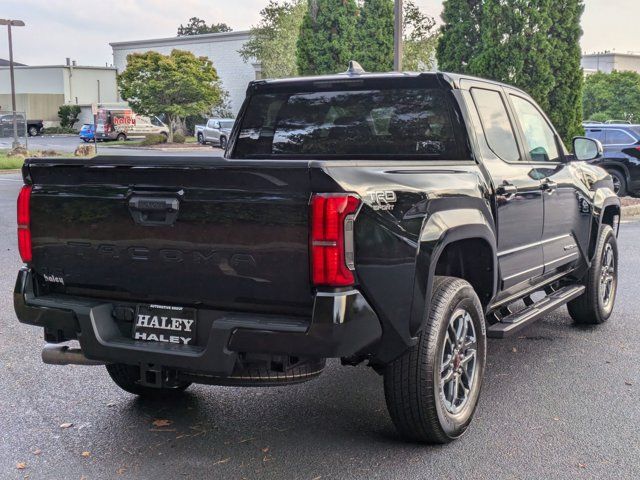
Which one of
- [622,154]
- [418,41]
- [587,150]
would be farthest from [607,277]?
[418,41]

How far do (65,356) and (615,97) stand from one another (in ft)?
146

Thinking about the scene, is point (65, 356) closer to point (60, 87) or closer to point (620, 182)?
point (620, 182)

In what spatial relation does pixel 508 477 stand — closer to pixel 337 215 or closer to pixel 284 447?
pixel 284 447

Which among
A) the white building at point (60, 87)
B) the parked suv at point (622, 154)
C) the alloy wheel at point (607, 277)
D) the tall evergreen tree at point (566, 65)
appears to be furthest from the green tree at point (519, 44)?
the white building at point (60, 87)

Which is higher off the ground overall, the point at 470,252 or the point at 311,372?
the point at 470,252

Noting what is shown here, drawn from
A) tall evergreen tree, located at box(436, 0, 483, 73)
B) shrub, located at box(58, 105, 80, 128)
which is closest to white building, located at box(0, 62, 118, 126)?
shrub, located at box(58, 105, 80, 128)

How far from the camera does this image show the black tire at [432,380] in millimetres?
3996

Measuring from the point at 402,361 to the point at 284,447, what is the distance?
0.82 metres

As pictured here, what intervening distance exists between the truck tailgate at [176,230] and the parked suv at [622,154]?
1527cm

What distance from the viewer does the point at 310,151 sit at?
558cm

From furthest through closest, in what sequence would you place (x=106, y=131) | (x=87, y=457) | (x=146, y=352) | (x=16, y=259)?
1. (x=106, y=131)
2. (x=16, y=259)
3. (x=87, y=457)
4. (x=146, y=352)

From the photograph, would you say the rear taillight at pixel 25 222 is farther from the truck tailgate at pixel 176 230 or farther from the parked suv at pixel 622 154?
the parked suv at pixel 622 154

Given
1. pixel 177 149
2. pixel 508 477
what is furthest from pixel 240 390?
pixel 177 149

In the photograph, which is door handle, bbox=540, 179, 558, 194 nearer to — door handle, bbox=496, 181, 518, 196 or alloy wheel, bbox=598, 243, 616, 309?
door handle, bbox=496, 181, 518, 196
